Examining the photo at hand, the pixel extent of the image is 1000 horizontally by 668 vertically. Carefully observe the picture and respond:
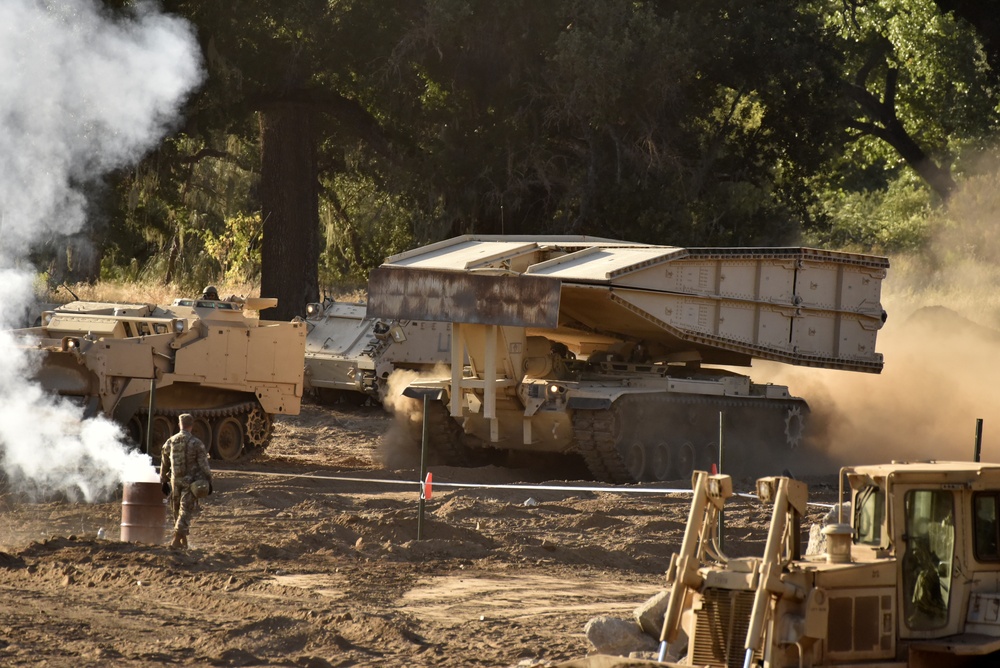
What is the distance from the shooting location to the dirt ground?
10125 millimetres

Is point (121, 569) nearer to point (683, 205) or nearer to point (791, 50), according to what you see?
point (683, 205)

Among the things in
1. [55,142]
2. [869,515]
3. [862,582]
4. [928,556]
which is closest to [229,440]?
[55,142]

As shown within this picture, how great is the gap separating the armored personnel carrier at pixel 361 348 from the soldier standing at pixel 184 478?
1200 centimetres

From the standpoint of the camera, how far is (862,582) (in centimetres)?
805

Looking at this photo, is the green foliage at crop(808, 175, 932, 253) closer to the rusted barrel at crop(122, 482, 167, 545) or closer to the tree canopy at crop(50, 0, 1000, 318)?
the tree canopy at crop(50, 0, 1000, 318)

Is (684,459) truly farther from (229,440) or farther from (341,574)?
(341,574)

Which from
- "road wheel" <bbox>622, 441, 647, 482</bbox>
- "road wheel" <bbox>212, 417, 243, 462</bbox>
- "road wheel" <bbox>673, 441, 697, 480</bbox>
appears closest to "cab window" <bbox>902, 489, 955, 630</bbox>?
"road wheel" <bbox>622, 441, 647, 482</bbox>

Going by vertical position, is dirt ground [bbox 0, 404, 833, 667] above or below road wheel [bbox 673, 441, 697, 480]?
below

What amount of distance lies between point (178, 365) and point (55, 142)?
10.9 ft

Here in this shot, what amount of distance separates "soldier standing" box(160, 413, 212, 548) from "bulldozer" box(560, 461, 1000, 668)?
6.31 m

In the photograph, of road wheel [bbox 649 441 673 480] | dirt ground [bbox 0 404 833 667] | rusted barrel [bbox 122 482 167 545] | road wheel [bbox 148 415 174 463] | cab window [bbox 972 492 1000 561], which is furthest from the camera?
road wheel [bbox 148 415 174 463]

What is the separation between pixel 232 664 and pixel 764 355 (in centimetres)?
1219

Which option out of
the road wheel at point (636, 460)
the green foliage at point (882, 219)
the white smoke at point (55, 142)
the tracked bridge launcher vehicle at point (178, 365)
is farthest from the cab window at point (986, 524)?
the green foliage at point (882, 219)

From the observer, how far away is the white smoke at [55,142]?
1731cm
